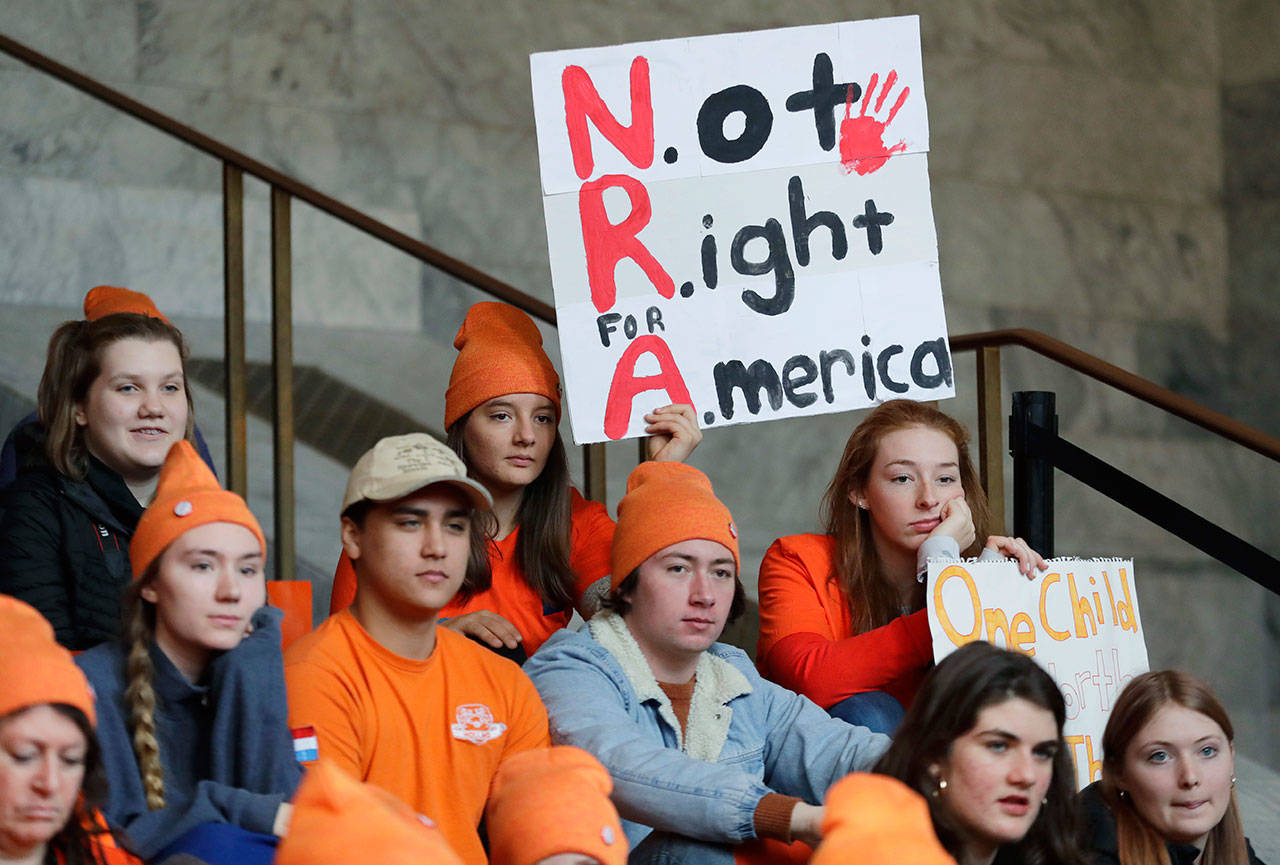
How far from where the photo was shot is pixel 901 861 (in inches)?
76.9

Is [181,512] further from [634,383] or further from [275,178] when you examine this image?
[275,178]

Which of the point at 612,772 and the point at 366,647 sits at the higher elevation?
the point at 366,647

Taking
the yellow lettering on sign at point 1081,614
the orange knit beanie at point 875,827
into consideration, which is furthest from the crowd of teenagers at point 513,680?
the yellow lettering on sign at point 1081,614

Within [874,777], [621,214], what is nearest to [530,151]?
[621,214]

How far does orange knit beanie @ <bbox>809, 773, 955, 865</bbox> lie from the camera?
6.45 feet

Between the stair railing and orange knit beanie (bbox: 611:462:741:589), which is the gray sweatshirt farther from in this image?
the stair railing

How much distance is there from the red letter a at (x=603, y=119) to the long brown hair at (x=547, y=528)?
575 millimetres

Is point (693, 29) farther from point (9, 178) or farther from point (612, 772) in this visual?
point (612, 772)

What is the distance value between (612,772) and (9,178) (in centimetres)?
345

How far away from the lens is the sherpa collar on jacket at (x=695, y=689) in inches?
107

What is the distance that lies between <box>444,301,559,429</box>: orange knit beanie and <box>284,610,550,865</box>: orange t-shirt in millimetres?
791

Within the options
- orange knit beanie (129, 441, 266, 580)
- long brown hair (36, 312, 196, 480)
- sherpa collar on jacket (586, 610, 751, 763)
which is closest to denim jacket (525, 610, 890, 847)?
sherpa collar on jacket (586, 610, 751, 763)

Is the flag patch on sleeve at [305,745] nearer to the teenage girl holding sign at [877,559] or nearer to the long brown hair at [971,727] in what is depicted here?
the long brown hair at [971,727]

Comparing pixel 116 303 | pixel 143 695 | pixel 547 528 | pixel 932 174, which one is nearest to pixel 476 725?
pixel 143 695
